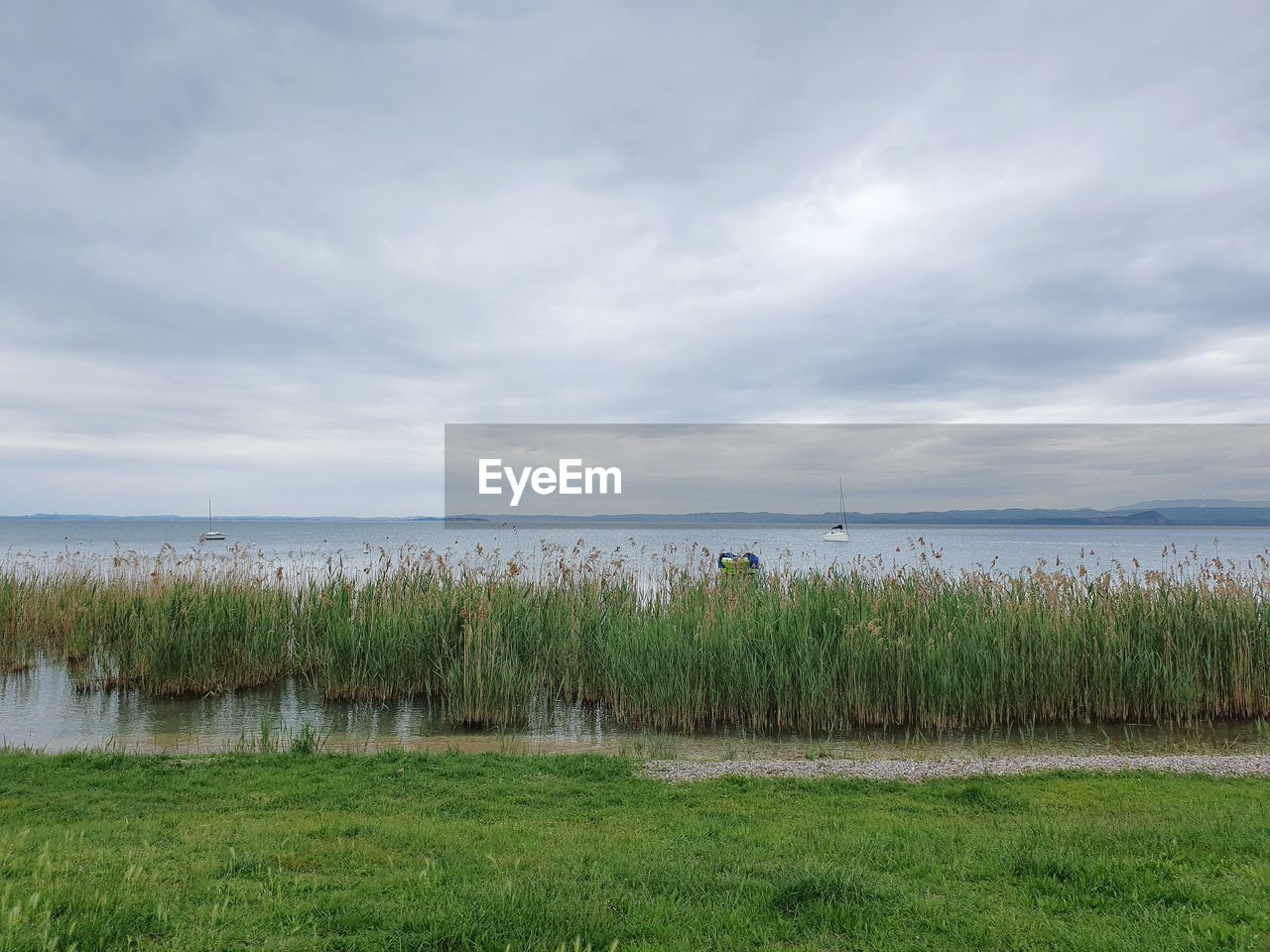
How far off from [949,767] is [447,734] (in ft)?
20.1

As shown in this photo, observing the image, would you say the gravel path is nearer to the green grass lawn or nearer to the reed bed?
the green grass lawn

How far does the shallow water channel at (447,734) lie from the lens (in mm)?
9672

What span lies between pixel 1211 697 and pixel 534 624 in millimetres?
9613

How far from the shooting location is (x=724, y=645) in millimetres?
10992

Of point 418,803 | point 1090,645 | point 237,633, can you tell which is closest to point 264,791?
point 418,803

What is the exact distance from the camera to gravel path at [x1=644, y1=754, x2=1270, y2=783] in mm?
7691

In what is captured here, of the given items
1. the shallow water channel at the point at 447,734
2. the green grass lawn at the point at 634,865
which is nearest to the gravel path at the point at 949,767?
the green grass lawn at the point at 634,865

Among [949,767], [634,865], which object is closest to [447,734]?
[949,767]

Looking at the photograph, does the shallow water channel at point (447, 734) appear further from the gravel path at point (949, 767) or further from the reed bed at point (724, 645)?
the gravel path at point (949, 767)

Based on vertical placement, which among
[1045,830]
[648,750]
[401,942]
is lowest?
[648,750]

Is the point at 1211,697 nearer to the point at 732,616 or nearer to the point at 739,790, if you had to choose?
the point at 732,616

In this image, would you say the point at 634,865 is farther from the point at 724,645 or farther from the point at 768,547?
the point at 768,547

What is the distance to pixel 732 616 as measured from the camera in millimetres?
11750

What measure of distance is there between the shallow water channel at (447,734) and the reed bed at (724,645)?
368mm
